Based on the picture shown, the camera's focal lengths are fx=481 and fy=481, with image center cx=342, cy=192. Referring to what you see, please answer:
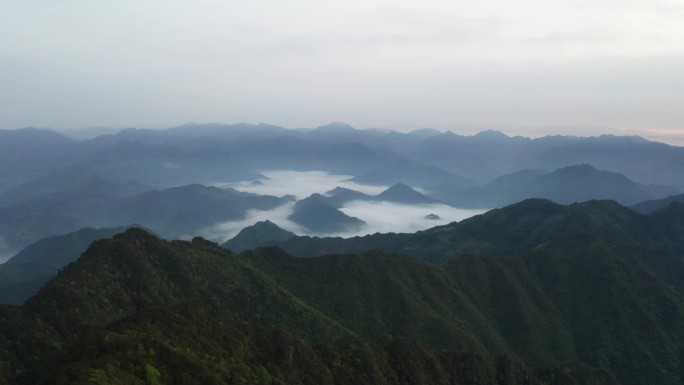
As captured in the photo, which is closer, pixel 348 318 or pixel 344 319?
pixel 344 319

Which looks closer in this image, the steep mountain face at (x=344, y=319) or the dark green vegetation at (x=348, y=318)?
the dark green vegetation at (x=348, y=318)

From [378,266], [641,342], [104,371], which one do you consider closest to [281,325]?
[378,266]

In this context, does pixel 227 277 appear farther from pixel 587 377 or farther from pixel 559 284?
pixel 559 284

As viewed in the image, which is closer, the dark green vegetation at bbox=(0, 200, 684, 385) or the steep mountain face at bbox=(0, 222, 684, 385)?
the dark green vegetation at bbox=(0, 200, 684, 385)
